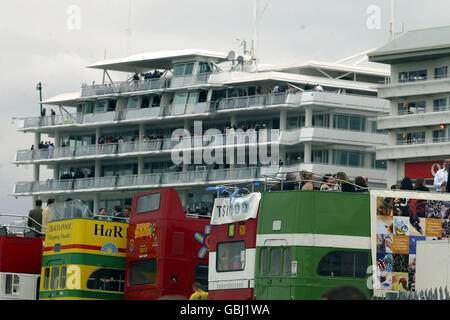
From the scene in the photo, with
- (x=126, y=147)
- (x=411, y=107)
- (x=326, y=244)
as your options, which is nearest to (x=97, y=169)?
(x=126, y=147)

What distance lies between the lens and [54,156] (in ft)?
371

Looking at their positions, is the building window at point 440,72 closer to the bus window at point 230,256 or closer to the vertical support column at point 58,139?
the vertical support column at point 58,139

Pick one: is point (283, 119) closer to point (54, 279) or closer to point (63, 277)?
point (54, 279)

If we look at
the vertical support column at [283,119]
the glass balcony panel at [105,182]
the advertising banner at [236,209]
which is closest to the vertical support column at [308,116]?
the vertical support column at [283,119]

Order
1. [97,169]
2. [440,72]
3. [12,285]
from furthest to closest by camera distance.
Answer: [97,169] < [440,72] < [12,285]

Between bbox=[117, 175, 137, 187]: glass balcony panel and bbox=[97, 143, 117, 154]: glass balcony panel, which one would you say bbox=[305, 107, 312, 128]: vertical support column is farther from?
bbox=[97, 143, 117, 154]: glass balcony panel

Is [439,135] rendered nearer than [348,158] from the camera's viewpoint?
Yes

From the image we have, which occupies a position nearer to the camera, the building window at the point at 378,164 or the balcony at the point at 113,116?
the building window at the point at 378,164

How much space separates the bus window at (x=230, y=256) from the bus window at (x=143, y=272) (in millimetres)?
4019

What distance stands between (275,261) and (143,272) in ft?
26.8

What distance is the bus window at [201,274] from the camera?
37250 millimetres

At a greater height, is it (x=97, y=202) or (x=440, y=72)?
(x=440, y=72)

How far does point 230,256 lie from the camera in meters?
32.8

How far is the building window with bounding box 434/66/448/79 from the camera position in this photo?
259ft
